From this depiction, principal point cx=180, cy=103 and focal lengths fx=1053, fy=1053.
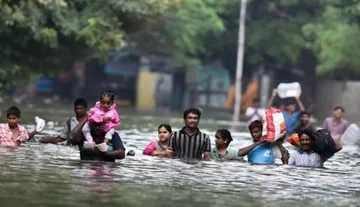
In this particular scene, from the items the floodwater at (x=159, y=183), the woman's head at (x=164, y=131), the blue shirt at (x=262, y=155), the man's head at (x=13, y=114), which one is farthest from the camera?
the man's head at (x=13, y=114)

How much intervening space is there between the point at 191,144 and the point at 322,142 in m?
2.06

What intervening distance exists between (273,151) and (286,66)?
39.5 meters

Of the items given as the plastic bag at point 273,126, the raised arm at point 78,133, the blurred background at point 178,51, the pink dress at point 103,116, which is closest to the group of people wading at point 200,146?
the plastic bag at point 273,126

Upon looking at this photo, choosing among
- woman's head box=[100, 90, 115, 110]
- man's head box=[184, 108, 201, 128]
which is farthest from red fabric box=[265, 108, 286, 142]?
woman's head box=[100, 90, 115, 110]

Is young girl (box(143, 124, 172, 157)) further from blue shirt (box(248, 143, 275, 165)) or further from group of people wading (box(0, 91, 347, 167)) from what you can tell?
blue shirt (box(248, 143, 275, 165))

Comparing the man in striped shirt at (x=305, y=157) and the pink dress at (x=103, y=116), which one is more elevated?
the pink dress at (x=103, y=116)

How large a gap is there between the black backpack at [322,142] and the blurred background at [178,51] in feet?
33.4

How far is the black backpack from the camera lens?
16281mm

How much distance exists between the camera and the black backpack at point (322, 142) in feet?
53.4

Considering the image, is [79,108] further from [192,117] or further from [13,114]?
[192,117]

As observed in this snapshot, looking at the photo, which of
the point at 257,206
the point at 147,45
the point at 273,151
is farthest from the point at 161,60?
the point at 257,206

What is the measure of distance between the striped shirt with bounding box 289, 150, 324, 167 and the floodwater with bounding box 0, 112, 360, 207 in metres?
0.23

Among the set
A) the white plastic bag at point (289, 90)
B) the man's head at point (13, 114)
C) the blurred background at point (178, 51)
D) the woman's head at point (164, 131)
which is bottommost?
the woman's head at point (164, 131)

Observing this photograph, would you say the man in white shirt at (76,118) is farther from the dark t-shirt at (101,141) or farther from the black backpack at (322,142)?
the black backpack at (322,142)
